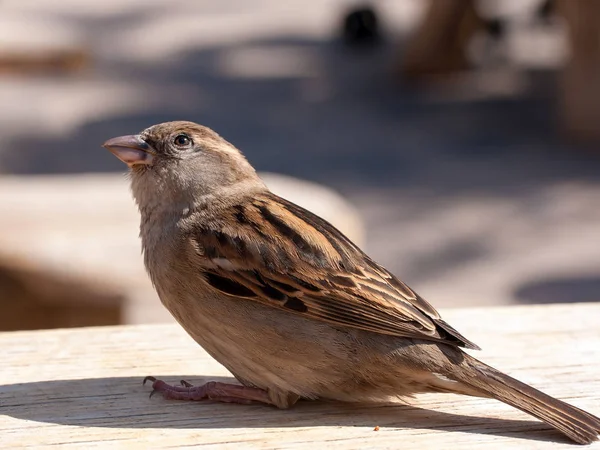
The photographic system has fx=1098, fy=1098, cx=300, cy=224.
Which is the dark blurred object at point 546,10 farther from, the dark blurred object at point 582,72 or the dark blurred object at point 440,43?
the dark blurred object at point 582,72

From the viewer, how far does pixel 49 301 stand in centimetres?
479

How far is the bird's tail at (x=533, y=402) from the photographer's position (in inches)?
87.9

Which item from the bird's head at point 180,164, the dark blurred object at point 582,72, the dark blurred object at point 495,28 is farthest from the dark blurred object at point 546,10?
the bird's head at point 180,164

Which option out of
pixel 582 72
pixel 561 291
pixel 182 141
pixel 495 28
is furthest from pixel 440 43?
pixel 182 141

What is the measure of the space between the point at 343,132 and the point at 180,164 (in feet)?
28.2

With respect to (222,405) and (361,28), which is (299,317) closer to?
(222,405)

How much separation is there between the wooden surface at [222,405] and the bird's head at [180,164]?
48cm

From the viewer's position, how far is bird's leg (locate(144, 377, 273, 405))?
2506mm

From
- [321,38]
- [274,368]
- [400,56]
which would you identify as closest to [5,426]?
[274,368]

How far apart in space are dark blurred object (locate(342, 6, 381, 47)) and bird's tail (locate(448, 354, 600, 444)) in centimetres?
1368

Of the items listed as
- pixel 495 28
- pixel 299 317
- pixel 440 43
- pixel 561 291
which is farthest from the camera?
pixel 495 28

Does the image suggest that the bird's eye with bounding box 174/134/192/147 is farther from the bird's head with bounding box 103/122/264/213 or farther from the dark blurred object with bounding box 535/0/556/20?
the dark blurred object with bounding box 535/0/556/20

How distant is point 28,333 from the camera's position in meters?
3.06

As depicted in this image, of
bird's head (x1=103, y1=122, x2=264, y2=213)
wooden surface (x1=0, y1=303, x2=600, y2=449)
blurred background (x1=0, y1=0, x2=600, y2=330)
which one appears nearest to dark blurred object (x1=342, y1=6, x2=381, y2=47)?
blurred background (x1=0, y1=0, x2=600, y2=330)
